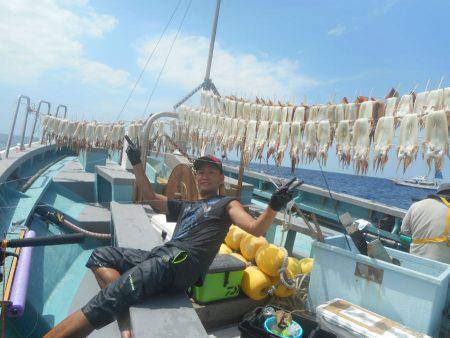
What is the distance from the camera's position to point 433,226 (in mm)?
4062

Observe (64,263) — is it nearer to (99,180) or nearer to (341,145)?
(99,180)

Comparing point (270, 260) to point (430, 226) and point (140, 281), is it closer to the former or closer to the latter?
point (140, 281)

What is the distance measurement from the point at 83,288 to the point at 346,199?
7783mm

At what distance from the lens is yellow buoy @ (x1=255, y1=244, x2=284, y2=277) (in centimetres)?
375

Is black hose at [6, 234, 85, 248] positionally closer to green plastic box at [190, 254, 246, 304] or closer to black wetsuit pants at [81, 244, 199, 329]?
black wetsuit pants at [81, 244, 199, 329]

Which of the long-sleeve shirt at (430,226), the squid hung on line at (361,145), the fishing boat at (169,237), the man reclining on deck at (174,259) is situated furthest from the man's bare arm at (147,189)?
the long-sleeve shirt at (430,226)

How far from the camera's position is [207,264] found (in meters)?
2.93

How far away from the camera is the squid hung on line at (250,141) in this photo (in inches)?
208

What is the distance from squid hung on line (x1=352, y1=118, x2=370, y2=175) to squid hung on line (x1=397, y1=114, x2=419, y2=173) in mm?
397

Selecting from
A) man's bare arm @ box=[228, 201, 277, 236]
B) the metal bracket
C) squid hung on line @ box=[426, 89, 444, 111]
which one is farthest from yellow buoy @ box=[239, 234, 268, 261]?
squid hung on line @ box=[426, 89, 444, 111]

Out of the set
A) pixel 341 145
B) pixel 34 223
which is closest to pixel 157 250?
pixel 341 145

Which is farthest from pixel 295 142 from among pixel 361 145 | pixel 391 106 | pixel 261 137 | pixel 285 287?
pixel 285 287

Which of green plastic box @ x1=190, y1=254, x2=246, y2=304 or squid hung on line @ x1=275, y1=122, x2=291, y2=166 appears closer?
Answer: green plastic box @ x1=190, y1=254, x2=246, y2=304

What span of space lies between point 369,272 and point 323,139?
1.86m
